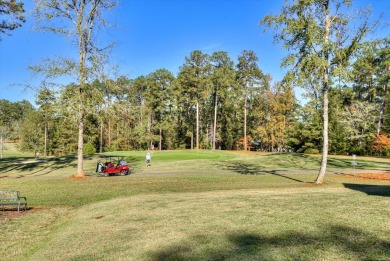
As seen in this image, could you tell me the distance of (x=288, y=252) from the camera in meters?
5.43

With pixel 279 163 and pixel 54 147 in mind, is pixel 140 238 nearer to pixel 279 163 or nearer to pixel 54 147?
pixel 279 163

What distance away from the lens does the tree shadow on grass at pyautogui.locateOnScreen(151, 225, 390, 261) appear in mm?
5207

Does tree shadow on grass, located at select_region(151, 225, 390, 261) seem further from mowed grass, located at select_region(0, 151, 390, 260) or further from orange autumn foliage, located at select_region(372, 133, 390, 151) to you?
orange autumn foliage, located at select_region(372, 133, 390, 151)

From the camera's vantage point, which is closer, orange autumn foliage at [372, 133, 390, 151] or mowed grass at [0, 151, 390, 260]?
mowed grass at [0, 151, 390, 260]

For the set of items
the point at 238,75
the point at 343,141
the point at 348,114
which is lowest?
the point at 343,141

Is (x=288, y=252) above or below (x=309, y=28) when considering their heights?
below

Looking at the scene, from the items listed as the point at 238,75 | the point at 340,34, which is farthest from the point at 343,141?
the point at 340,34

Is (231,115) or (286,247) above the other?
(231,115)

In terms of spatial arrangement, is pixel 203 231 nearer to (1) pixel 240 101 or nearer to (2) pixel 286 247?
(2) pixel 286 247

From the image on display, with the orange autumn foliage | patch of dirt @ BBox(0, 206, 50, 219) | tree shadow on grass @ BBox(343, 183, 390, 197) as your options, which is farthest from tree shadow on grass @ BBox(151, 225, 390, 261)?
the orange autumn foliage

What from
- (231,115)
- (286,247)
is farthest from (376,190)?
(231,115)

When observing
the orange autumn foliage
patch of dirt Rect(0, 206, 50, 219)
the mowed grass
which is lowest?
patch of dirt Rect(0, 206, 50, 219)

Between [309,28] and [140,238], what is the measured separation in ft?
48.2

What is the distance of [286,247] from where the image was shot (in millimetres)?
5703
